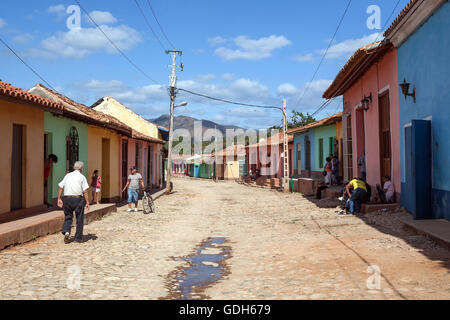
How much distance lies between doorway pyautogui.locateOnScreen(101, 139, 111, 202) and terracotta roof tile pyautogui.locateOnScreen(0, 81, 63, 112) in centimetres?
626

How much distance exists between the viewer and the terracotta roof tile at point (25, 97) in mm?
8430

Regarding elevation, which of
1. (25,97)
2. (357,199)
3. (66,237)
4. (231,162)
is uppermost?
(25,97)

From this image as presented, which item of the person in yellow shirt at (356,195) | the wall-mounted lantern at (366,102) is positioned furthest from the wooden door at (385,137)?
the person in yellow shirt at (356,195)

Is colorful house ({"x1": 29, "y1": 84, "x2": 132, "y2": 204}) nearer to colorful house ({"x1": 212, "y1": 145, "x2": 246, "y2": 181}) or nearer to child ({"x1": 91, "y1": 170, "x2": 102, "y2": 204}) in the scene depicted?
child ({"x1": 91, "y1": 170, "x2": 102, "y2": 204})

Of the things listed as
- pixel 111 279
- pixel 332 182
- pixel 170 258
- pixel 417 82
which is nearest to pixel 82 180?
pixel 170 258

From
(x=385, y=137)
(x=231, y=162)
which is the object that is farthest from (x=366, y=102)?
(x=231, y=162)

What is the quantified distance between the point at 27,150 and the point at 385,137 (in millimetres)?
9062

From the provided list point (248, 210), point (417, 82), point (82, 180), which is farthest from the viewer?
point (248, 210)

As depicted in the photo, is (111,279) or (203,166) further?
(203,166)

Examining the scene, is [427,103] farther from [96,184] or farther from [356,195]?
[96,184]

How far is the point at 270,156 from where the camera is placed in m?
36.8
